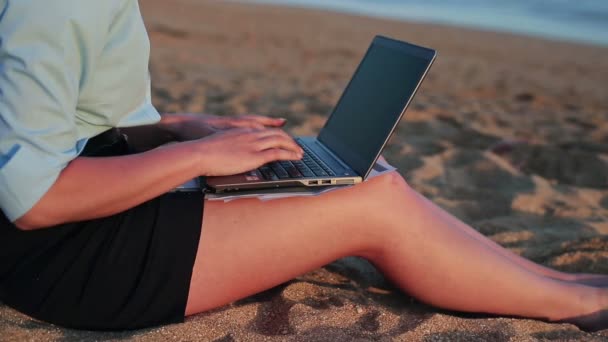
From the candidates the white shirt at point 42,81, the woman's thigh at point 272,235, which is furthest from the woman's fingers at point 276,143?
the white shirt at point 42,81

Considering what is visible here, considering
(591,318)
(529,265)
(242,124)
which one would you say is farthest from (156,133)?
(591,318)

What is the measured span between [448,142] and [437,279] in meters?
2.29

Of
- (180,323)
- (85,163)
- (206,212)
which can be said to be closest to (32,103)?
(85,163)

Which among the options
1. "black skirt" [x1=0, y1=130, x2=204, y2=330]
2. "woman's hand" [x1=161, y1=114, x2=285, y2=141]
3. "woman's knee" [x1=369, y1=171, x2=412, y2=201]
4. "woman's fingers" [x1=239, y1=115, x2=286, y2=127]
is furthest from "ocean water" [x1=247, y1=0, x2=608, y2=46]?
"black skirt" [x1=0, y1=130, x2=204, y2=330]

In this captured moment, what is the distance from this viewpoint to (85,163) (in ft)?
4.45

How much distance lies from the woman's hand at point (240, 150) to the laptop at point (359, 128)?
5 centimetres

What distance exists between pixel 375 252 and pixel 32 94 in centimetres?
97

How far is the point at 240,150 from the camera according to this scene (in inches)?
59.0

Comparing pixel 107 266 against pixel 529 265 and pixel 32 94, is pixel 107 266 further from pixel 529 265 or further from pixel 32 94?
pixel 529 265

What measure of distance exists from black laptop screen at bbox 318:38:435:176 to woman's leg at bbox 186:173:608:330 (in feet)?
0.41

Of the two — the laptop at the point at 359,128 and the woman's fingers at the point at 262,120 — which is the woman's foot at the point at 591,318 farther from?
the woman's fingers at the point at 262,120

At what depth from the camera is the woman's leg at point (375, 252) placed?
1577 mm

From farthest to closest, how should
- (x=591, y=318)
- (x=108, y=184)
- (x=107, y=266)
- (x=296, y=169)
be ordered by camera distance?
(x=591, y=318) → (x=296, y=169) → (x=107, y=266) → (x=108, y=184)

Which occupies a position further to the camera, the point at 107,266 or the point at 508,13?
the point at 508,13
